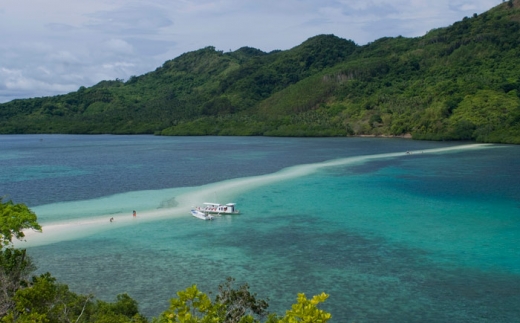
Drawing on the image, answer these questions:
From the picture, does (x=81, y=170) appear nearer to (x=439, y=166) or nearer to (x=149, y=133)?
(x=439, y=166)

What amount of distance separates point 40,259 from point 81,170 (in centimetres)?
4130

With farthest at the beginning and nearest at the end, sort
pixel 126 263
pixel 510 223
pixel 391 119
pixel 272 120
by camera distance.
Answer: pixel 272 120, pixel 391 119, pixel 510 223, pixel 126 263

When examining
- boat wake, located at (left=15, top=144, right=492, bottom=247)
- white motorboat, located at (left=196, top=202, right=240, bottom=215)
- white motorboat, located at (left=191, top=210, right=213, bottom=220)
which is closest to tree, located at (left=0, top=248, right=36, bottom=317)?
boat wake, located at (left=15, top=144, right=492, bottom=247)

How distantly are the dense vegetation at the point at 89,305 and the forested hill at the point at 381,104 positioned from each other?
312 feet

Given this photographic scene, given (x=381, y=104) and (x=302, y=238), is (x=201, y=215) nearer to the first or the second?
(x=302, y=238)

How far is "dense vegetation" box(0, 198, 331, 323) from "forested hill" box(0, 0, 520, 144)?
3743 inches

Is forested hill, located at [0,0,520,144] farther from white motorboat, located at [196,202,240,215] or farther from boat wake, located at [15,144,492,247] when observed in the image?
white motorboat, located at [196,202,240,215]

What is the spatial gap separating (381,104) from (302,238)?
112 meters

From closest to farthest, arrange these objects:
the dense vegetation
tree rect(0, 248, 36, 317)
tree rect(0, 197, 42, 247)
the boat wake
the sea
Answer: the dense vegetation
tree rect(0, 248, 36, 317)
tree rect(0, 197, 42, 247)
the sea
the boat wake

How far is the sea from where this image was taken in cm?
2048

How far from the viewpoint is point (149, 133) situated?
169750 millimetres

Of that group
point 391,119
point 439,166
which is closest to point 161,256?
point 439,166

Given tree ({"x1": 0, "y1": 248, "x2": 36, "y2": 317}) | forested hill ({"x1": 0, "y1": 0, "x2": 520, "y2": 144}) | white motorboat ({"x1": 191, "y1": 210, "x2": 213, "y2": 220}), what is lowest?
white motorboat ({"x1": 191, "y1": 210, "x2": 213, "y2": 220})

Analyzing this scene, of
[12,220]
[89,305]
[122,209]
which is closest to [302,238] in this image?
[89,305]
